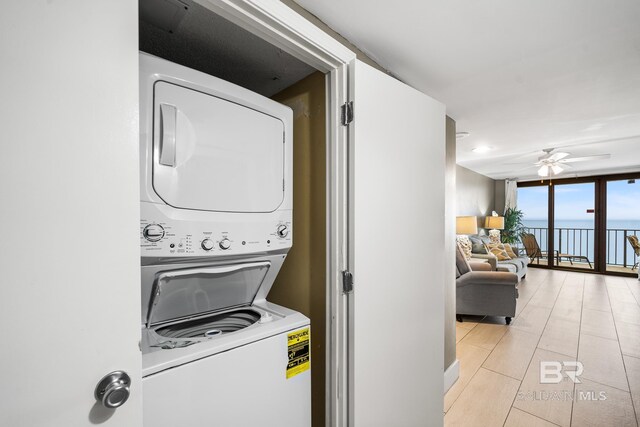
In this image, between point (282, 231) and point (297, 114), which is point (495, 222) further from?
point (282, 231)

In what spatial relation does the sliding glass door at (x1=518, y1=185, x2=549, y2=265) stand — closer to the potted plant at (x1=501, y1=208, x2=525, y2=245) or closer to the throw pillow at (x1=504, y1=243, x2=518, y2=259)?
the potted plant at (x1=501, y1=208, x2=525, y2=245)

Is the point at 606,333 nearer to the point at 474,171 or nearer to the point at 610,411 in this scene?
the point at 610,411

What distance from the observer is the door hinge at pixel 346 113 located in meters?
1.18

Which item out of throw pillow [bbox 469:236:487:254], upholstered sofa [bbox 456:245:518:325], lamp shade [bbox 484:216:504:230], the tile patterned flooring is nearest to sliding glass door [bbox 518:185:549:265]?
lamp shade [bbox 484:216:504:230]

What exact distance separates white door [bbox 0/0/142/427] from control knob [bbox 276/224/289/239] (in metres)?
0.63

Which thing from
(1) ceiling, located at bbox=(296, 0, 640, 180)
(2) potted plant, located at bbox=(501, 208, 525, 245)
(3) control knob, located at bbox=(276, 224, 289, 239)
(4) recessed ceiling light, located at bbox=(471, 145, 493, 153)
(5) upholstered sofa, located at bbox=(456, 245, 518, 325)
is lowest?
(5) upholstered sofa, located at bbox=(456, 245, 518, 325)

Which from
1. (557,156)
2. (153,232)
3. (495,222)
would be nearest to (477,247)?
(495,222)

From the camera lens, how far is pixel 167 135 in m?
0.89

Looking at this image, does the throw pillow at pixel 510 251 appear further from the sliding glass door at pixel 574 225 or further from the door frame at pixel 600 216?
the door frame at pixel 600 216

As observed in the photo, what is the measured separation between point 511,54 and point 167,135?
1.83 m

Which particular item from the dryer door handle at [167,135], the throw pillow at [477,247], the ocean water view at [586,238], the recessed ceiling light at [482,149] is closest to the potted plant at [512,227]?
the ocean water view at [586,238]

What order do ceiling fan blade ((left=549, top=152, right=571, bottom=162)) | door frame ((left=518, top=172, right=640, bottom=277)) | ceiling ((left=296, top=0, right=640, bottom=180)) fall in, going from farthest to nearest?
door frame ((left=518, top=172, right=640, bottom=277))
ceiling fan blade ((left=549, top=152, right=571, bottom=162))
ceiling ((left=296, top=0, right=640, bottom=180))

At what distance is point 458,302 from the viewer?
3547mm

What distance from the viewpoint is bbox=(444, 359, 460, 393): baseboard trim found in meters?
2.12
